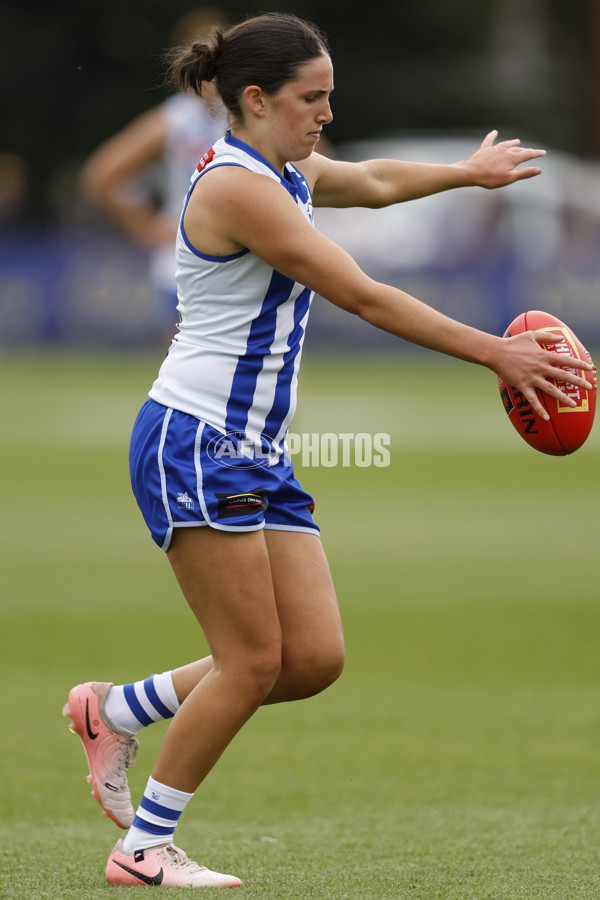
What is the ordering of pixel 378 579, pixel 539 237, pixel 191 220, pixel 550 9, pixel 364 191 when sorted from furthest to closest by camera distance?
1. pixel 550 9
2. pixel 539 237
3. pixel 378 579
4. pixel 364 191
5. pixel 191 220

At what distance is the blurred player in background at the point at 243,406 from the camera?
3.79 metres

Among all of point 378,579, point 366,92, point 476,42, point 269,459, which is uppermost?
point 476,42

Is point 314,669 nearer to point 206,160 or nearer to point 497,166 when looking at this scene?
point 206,160

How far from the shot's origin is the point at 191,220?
12.8 feet

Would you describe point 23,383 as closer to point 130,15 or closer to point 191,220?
point 191,220

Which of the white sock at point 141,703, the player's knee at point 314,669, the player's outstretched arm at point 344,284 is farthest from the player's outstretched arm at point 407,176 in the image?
the white sock at point 141,703

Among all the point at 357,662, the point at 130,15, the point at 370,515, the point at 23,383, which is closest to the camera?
the point at 357,662

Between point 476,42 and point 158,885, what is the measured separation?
43692 millimetres

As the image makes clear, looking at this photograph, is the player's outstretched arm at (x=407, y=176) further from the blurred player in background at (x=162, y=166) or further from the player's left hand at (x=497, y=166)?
the blurred player in background at (x=162, y=166)

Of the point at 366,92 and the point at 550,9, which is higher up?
the point at 550,9

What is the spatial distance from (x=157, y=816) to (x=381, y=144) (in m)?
33.1

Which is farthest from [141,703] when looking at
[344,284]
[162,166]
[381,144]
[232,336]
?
[381,144]

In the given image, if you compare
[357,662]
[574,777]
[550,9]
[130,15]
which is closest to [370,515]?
[357,662]

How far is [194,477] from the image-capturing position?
3863 millimetres
